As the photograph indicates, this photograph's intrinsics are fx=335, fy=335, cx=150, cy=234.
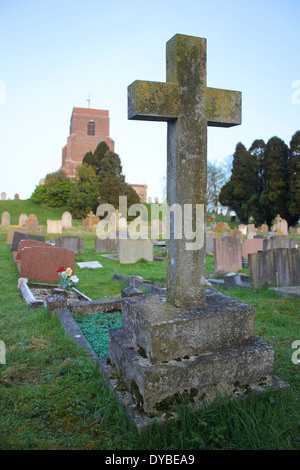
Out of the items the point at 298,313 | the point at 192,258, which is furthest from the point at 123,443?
the point at 298,313

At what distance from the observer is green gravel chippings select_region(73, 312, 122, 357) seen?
4.04 m

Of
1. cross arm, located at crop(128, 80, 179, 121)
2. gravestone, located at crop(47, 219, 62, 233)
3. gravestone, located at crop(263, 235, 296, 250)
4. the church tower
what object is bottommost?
gravestone, located at crop(263, 235, 296, 250)

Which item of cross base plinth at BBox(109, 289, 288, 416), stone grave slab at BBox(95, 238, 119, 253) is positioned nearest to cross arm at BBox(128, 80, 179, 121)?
cross base plinth at BBox(109, 289, 288, 416)

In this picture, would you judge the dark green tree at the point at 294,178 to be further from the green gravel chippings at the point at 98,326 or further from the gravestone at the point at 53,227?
the green gravel chippings at the point at 98,326

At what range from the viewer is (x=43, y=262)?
25.6ft

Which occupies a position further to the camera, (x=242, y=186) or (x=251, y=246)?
(x=242, y=186)

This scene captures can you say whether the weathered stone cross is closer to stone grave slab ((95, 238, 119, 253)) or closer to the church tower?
stone grave slab ((95, 238, 119, 253))

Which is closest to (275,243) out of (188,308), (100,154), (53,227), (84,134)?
(188,308)

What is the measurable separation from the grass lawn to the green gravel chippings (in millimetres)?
408

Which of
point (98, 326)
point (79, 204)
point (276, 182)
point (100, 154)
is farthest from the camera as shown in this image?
point (100, 154)

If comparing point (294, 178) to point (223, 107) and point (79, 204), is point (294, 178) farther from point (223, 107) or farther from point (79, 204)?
point (223, 107)

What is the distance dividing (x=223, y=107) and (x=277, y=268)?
17.1ft

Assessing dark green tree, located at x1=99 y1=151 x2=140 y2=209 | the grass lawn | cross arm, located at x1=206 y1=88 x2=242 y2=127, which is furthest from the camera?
dark green tree, located at x1=99 y1=151 x2=140 y2=209
